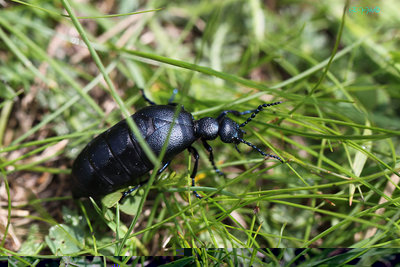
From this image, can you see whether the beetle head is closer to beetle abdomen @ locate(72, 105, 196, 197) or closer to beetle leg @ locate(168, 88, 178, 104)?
beetle abdomen @ locate(72, 105, 196, 197)

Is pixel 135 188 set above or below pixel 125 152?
below

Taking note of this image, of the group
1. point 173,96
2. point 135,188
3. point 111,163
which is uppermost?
point 173,96

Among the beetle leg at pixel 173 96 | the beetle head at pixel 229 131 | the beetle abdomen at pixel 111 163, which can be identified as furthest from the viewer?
the beetle leg at pixel 173 96

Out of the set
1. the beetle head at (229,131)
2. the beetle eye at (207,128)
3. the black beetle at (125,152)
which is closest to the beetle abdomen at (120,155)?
the black beetle at (125,152)

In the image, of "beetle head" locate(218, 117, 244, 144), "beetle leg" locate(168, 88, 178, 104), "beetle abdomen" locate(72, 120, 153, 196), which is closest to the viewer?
"beetle abdomen" locate(72, 120, 153, 196)

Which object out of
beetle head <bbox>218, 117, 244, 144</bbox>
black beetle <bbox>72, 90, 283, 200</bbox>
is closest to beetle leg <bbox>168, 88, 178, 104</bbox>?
black beetle <bbox>72, 90, 283, 200</bbox>

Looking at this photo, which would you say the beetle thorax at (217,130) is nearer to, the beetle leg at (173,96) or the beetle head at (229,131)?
the beetle head at (229,131)

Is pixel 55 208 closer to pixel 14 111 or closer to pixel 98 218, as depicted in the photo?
pixel 98 218

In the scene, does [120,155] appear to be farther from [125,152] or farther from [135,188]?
[135,188]

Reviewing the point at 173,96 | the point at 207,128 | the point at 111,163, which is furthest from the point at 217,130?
the point at 111,163

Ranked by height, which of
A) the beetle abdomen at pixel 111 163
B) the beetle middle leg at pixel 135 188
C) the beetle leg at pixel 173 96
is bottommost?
the beetle middle leg at pixel 135 188

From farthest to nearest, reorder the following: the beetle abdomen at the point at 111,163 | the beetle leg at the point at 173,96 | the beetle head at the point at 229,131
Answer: the beetle leg at the point at 173,96 → the beetle head at the point at 229,131 → the beetle abdomen at the point at 111,163
